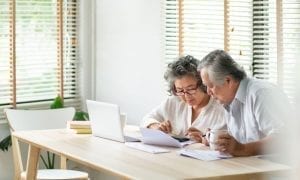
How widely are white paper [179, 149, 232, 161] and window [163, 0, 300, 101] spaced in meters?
0.89

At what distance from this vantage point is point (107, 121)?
3.20 metres

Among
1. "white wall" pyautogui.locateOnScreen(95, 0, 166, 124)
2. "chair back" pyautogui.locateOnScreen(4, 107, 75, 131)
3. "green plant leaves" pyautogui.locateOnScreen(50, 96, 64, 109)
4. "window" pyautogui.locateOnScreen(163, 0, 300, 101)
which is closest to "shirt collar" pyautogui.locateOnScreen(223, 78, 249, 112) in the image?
"window" pyautogui.locateOnScreen(163, 0, 300, 101)

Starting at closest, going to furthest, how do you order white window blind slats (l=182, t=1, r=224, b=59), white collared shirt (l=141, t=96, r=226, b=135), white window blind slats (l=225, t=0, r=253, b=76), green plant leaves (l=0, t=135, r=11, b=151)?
white collared shirt (l=141, t=96, r=226, b=135) → white window blind slats (l=225, t=0, r=253, b=76) → white window blind slats (l=182, t=1, r=224, b=59) → green plant leaves (l=0, t=135, r=11, b=151)

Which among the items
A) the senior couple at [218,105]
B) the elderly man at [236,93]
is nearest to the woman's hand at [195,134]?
the senior couple at [218,105]

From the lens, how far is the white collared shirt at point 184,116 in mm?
3436

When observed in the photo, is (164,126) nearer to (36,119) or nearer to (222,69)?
(222,69)

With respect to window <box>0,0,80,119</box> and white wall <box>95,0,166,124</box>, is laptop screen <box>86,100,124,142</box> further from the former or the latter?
window <box>0,0,80,119</box>

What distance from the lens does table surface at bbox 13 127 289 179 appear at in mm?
2338

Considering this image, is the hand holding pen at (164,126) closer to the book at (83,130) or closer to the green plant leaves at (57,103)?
the book at (83,130)

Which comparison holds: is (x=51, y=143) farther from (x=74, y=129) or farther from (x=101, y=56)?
(x=101, y=56)

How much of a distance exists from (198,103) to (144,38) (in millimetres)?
1281

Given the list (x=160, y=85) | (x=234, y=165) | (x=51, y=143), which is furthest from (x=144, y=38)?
(x=234, y=165)

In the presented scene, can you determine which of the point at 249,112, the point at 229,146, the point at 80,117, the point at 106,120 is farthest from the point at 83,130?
the point at 80,117

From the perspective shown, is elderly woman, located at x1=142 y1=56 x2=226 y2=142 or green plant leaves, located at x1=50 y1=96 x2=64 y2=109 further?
green plant leaves, located at x1=50 y1=96 x2=64 y2=109
